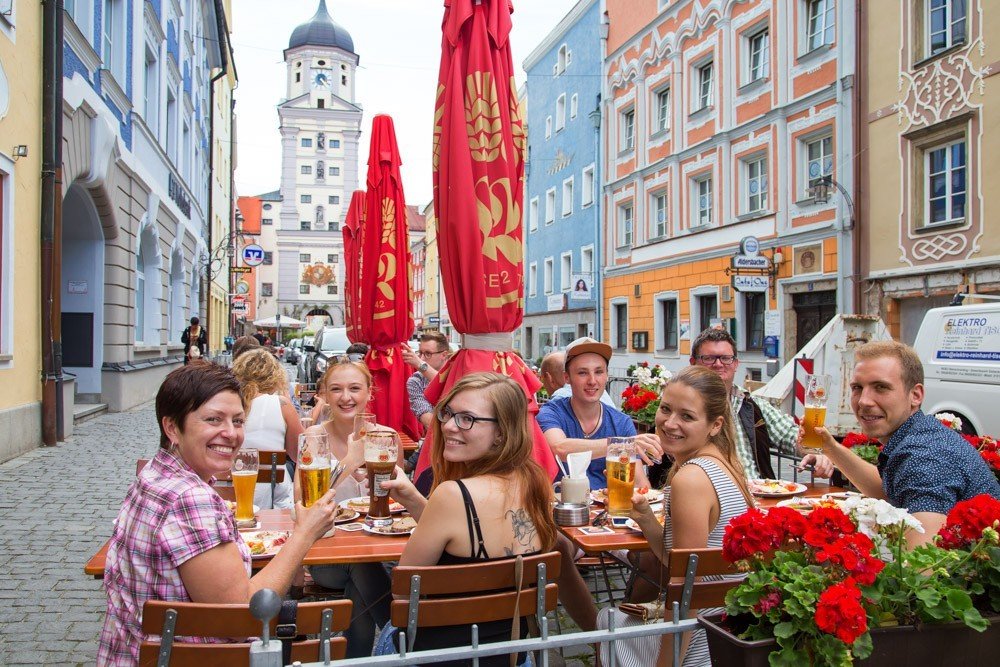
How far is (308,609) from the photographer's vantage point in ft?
6.50

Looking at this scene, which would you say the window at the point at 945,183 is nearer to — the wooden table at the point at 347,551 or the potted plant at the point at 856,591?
the wooden table at the point at 347,551

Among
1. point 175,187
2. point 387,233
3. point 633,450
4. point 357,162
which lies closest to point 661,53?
point 175,187

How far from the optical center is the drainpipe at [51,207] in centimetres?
999

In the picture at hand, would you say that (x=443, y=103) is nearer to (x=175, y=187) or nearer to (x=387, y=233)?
(x=387, y=233)

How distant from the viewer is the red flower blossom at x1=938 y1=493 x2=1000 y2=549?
1914 millimetres

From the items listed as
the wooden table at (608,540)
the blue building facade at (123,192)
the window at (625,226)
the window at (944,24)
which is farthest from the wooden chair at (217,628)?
the window at (625,226)

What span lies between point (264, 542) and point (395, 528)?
532 millimetres

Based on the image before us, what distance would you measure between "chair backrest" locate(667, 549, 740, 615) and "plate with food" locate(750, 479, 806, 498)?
1.53 meters

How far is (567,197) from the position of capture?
31.5m

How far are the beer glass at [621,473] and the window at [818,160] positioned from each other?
14.8 m

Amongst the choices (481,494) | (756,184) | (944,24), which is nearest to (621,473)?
(481,494)

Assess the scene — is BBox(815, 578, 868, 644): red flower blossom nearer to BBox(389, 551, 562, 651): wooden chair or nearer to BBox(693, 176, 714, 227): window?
BBox(389, 551, 562, 651): wooden chair

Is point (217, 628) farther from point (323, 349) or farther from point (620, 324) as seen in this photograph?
point (620, 324)

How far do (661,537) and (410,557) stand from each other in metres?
1.02
